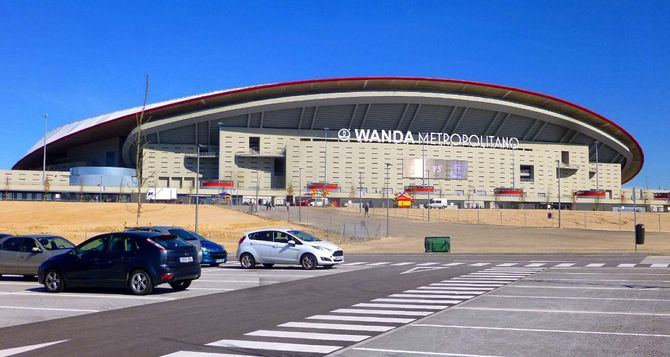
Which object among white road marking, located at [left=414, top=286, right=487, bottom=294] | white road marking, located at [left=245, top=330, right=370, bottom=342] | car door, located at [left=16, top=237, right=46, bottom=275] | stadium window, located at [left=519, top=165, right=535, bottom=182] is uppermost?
stadium window, located at [left=519, top=165, right=535, bottom=182]

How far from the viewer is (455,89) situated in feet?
385

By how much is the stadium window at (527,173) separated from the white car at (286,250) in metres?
107

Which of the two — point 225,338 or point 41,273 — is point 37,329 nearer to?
point 225,338

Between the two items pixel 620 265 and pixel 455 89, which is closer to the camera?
pixel 620 265

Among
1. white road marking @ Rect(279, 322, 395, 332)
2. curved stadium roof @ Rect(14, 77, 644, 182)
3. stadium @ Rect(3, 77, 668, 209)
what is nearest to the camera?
white road marking @ Rect(279, 322, 395, 332)

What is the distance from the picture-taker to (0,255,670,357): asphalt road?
9.62m

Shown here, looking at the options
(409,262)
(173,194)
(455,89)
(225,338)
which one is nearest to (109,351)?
(225,338)

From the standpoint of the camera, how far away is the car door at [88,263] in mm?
16359

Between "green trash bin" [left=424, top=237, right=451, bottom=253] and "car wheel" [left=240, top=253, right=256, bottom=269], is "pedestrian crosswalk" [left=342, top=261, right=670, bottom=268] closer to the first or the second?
"car wheel" [left=240, top=253, right=256, bottom=269]

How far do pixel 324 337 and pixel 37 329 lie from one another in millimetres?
5047

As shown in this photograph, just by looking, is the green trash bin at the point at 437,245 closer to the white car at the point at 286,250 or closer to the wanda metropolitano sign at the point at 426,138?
the white car at the point at 286,250

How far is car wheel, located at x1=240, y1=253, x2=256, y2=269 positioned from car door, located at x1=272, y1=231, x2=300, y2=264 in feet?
3.48

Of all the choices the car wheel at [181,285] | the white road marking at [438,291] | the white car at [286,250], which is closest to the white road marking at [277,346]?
the white road marking at [438,291]

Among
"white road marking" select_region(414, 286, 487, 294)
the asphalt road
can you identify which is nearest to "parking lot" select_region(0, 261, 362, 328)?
the asphalt road
